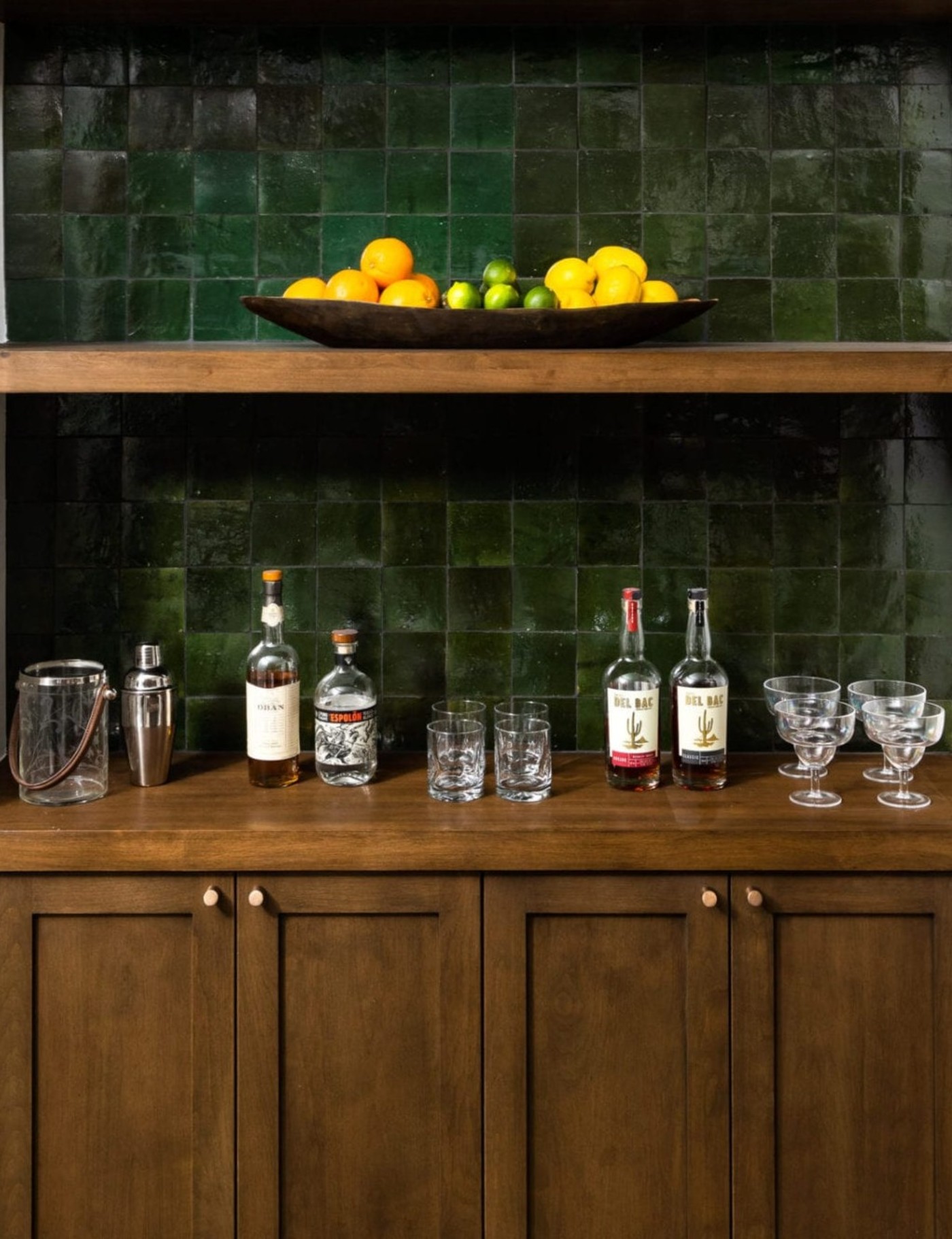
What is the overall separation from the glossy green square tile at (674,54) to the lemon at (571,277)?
Result: 478 millimetres

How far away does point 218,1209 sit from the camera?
179cm

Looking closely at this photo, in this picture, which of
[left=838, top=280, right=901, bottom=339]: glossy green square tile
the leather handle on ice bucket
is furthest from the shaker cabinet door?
[left=838, top=280, right=901, bottom=339]: glossy green square tile

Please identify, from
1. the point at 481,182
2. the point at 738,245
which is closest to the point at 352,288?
the point at 481,182

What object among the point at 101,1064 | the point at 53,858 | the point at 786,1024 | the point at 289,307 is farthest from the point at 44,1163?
the point at 289,307

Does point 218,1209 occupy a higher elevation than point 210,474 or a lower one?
lower

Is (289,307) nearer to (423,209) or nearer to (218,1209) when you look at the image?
(423,209)

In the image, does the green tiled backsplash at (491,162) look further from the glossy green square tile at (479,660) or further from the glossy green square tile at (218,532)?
the glossy green square tile at (479,660)

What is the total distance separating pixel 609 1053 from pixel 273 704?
30.6 inches

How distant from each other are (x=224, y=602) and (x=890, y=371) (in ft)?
4.11

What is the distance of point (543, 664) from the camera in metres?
2.22

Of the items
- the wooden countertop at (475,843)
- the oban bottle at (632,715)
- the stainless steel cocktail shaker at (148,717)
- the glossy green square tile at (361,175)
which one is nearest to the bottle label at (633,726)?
the oban bottle at (632,715)

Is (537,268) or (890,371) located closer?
(890,371)

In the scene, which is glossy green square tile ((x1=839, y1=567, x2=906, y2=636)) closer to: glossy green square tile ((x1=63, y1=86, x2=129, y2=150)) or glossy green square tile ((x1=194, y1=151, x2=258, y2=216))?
glossy green square tile ((x1=194, y1=151, x2=258, y2=216))

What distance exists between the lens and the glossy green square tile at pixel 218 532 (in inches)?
86.8
